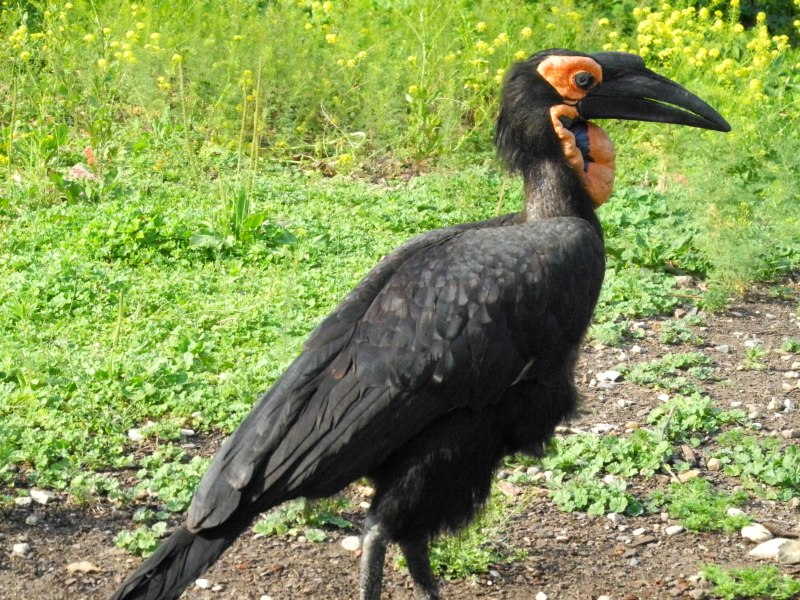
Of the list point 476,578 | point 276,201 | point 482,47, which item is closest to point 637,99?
point 476,578

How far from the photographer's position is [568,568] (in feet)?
12.5

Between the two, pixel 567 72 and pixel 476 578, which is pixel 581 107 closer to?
pixel 567 72

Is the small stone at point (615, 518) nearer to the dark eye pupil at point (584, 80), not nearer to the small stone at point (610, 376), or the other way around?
the small stone at point (610, 376)

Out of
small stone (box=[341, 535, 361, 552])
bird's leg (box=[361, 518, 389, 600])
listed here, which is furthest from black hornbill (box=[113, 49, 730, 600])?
small stone (box=[341, 535, 361, 552])

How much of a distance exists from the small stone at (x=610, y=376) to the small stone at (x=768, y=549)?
1.32 metres

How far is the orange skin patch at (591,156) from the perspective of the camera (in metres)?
3.84

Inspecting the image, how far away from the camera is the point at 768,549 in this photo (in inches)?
151

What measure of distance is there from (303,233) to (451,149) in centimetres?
162

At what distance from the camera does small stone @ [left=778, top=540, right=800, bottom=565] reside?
149 inches

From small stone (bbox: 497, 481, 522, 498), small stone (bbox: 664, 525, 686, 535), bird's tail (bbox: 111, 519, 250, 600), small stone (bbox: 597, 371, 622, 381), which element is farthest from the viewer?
small stone (bbox: 597, 371, 622, 381)

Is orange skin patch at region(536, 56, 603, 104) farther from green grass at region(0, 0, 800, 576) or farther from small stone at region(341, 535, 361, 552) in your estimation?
small stone at region(341, 535, 361, 552)

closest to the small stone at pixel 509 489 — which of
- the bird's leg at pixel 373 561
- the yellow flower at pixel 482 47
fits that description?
the bird's leg at pixel 373 561

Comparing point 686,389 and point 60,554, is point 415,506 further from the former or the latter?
point 686,389

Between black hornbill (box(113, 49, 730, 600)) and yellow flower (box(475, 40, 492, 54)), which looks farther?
yellow flower (box(475, 40, 492, 54))
